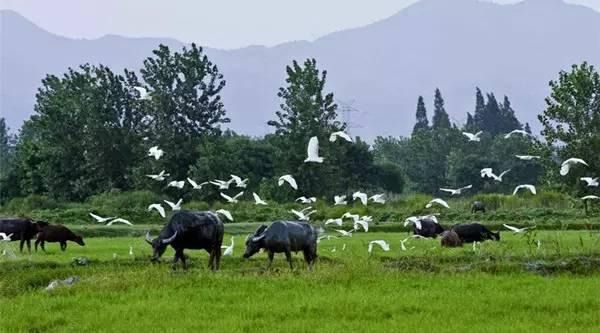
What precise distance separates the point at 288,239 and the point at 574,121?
74.7 ft

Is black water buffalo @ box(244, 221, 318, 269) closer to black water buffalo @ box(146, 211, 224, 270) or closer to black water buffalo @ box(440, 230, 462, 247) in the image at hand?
black water buffalo @ box(146, 211, 224, 270)

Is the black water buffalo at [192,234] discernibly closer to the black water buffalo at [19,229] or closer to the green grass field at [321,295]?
the green grass field at [321,295]

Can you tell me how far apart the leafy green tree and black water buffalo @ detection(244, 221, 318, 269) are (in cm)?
1980

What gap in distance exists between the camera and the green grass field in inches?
431

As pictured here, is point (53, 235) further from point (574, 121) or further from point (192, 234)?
point (574, 121)

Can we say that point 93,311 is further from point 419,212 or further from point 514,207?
point 514,207

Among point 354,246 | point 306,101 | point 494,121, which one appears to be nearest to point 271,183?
point 306,101

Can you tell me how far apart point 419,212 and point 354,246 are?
57.8ft

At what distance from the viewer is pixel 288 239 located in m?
17.2

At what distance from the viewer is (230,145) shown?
62.8m

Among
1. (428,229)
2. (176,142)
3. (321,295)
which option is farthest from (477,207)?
(321,295)

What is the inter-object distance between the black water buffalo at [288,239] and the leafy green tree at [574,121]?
19.8 metres

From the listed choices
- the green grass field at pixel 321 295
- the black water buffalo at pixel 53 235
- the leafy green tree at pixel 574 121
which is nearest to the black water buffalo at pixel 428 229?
the leafy green tree at pixel 574 121

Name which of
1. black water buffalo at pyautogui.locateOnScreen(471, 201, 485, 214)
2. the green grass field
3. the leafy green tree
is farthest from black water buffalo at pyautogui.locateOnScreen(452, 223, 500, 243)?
black water buffalo at pyautogui.locateOnScreen(471, 201, 485, 214)
